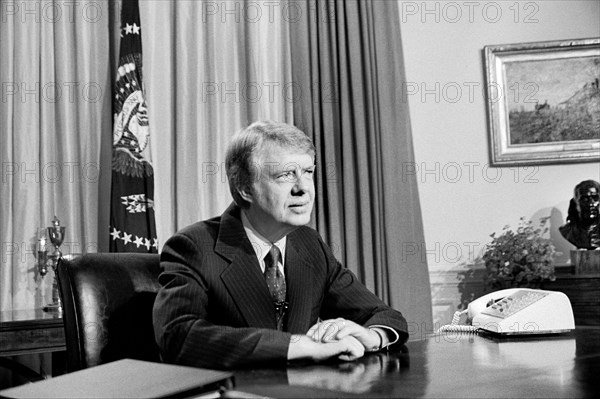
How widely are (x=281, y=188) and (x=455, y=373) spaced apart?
0.92m

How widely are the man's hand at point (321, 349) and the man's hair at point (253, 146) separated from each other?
0.66 meters

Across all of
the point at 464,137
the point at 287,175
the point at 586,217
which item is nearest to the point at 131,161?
the point at 464,137

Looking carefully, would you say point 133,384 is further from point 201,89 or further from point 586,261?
point 201,89

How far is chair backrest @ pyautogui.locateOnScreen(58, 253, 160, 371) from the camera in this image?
2211 mm

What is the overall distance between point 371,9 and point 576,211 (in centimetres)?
195

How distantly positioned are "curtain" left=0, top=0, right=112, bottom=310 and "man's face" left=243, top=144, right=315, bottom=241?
283 cm

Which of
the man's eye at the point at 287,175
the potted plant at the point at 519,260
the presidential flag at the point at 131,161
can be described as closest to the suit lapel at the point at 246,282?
the man's eye at the point at 287,175

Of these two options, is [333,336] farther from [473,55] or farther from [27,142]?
[473,55]

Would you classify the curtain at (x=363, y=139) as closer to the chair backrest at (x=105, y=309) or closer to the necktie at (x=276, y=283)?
the necktie at (x=276, y=283)

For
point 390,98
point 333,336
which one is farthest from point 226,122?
point 333,336

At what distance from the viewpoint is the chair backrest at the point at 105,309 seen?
7.25 ft

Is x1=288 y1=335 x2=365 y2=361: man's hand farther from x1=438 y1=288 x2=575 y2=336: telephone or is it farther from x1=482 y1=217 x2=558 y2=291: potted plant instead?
x1=482 y1=217 x2=558 y2=291: potted plant

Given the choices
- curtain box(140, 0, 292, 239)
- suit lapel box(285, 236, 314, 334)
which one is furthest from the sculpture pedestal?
suit lapel box(285, 236, 314, 334)

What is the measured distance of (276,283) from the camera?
239 centimetres
